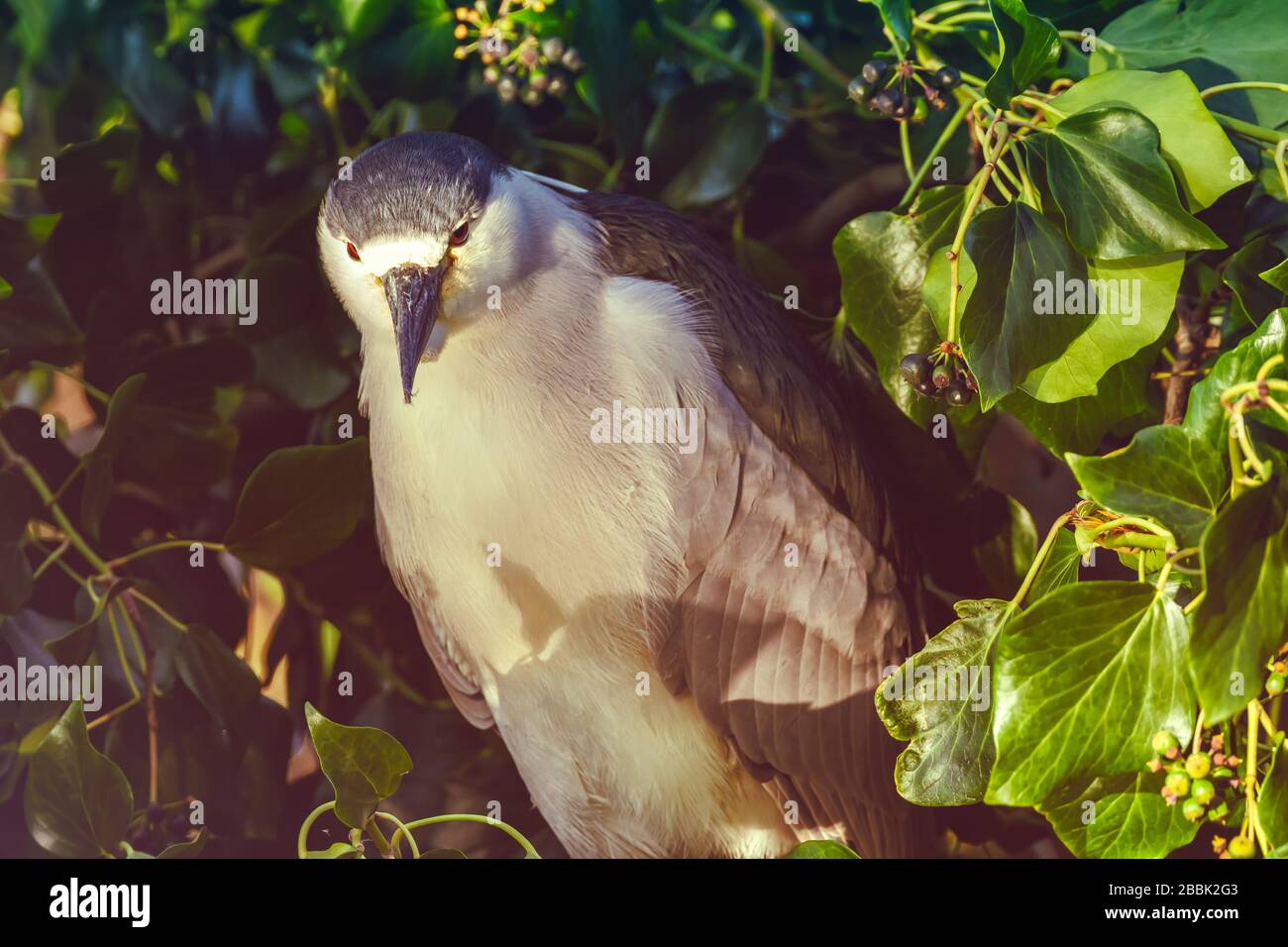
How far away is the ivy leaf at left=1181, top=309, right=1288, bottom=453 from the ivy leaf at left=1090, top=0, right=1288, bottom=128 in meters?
0.23

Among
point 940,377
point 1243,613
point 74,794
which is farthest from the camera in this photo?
point 74,794

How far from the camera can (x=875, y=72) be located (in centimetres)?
80

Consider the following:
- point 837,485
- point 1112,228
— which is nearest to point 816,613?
point 837,485

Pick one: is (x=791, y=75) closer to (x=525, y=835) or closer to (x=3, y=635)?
(x=525, y=835)

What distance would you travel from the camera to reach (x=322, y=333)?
92cm

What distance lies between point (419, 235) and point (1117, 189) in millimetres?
484

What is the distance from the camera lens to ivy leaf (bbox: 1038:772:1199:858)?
2.45ft

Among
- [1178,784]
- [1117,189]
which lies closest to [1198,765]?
[1178,784]

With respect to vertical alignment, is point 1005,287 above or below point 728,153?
below

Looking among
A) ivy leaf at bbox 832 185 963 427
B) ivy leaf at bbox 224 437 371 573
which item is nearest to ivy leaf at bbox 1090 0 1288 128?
→ ivy leaf at bbox 832 185 963 427

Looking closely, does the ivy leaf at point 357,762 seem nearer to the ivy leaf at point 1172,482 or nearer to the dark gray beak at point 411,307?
the dark gray beak at point 411,307

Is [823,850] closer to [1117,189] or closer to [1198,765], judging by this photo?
[1198,765]

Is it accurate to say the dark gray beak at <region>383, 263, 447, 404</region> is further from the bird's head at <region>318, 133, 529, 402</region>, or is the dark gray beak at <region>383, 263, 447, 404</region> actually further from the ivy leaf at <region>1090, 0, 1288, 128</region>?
the ivy leaf at <region>1090, 0, 1288, 128</region>

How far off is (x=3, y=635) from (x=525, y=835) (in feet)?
1.54
